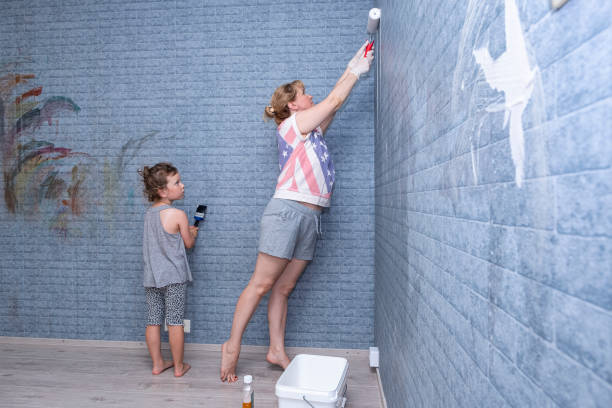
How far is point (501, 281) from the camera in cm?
50

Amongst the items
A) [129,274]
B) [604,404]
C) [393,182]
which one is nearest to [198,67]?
[129,274]

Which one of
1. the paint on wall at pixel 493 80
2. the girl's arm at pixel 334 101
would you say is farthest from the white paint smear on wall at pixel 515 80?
the girl's arm at pixel 334 101

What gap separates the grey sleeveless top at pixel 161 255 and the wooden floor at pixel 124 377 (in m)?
0.49

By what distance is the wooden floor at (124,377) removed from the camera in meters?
1.85

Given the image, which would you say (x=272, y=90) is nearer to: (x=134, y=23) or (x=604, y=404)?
(x=134, y=23)

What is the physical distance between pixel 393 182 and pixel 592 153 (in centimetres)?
118

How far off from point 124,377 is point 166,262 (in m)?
0.62

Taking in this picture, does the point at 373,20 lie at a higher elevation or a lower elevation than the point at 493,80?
higher

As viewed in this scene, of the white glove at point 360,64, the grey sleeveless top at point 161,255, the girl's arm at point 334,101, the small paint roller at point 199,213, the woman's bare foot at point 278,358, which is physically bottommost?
the woman's bare foot at point 278,358

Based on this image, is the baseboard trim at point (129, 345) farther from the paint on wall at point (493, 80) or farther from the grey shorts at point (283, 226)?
the paint on wall at point (493, 80)

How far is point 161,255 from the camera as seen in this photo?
213cm

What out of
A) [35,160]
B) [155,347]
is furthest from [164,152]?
[155,347]

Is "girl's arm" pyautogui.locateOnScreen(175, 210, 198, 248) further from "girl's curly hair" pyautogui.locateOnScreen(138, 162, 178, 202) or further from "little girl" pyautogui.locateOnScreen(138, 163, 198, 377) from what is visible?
"girl's curly hair" pyautogui.locateOnScreen(138, 162, 178, 202)

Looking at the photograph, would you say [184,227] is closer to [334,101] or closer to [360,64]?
[334,101]
